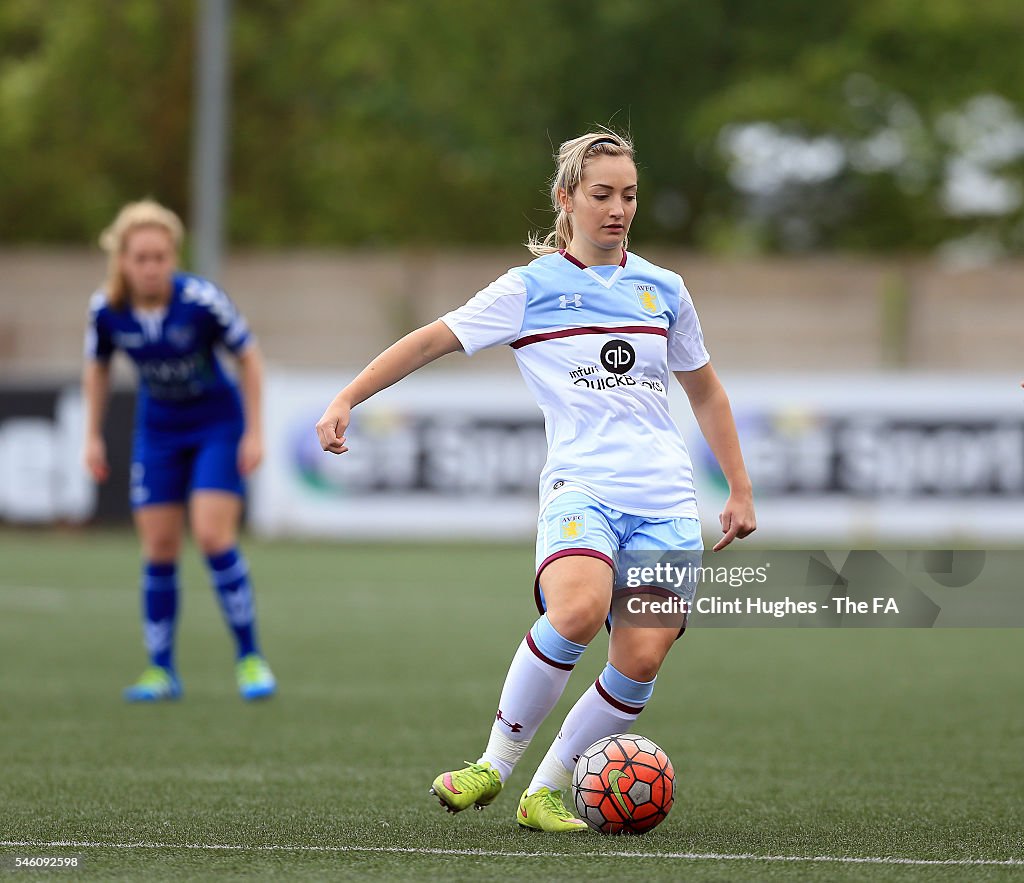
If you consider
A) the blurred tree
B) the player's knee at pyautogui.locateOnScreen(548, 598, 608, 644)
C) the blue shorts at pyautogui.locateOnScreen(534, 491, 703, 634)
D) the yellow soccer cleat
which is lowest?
the yellow soccer cleat

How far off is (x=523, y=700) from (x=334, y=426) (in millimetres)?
987

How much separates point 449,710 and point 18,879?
13.2 ft

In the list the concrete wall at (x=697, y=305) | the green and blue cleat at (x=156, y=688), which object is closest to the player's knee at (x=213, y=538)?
the green and blue cleat at (x=156, y=688)

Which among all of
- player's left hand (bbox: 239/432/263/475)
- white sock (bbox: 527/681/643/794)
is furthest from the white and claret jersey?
player's left hand (bbox: 239/432/263/475)

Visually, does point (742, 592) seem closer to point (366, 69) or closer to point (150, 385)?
point (150, 385)

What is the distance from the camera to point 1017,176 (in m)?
30.4

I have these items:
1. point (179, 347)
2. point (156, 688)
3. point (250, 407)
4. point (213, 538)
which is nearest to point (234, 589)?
point (213, 538)

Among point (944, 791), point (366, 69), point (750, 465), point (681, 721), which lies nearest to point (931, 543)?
point (750, 465)

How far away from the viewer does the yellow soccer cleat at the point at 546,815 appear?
5.41 meters

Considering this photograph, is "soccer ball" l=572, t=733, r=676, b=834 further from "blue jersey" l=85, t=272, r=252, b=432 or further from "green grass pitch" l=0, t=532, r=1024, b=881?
"blue jersey" l=85, t=272, r=252, b=432

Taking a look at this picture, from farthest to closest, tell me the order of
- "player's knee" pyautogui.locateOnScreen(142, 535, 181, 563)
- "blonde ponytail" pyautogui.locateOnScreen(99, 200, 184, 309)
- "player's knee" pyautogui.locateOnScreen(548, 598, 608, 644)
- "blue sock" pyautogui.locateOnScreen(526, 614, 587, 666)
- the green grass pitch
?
"player's knee" pyautogui.locateOnScreen(142, 535, 181, 563)
"blonde ponytail" pyautogui.locateOnScreen(99, 200, 184, 309)
"blue sock" pyautogui.locateOnScreen(526, 614, 587, 666)
"player's knee" pyautogui.locateOnScreen(548, 598, 608, 644)
the green grass pitch

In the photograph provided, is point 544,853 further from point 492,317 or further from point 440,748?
point 440,748

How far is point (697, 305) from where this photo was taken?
24.3 metres

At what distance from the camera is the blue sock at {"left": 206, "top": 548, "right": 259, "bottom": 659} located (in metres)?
8.86
